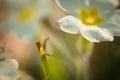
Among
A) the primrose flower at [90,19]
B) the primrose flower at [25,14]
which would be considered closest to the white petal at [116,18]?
the primrose flower at [90,19]

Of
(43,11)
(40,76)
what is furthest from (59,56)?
(43,11)

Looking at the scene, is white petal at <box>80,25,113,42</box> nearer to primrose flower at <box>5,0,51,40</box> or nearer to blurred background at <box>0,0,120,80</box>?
blurred background at <box>0,0,120,80</box>

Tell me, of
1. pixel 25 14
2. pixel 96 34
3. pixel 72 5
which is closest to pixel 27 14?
pixel 25 14

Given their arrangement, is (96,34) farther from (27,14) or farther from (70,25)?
(27,14)

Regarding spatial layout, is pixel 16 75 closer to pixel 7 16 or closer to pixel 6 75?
pixel 6 75

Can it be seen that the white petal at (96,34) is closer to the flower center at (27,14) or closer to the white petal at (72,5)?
the white petal at (72,5)

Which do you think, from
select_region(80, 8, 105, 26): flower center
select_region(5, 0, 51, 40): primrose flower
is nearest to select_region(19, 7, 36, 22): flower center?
select_region(5, 0, 51, 40): primrose flower
